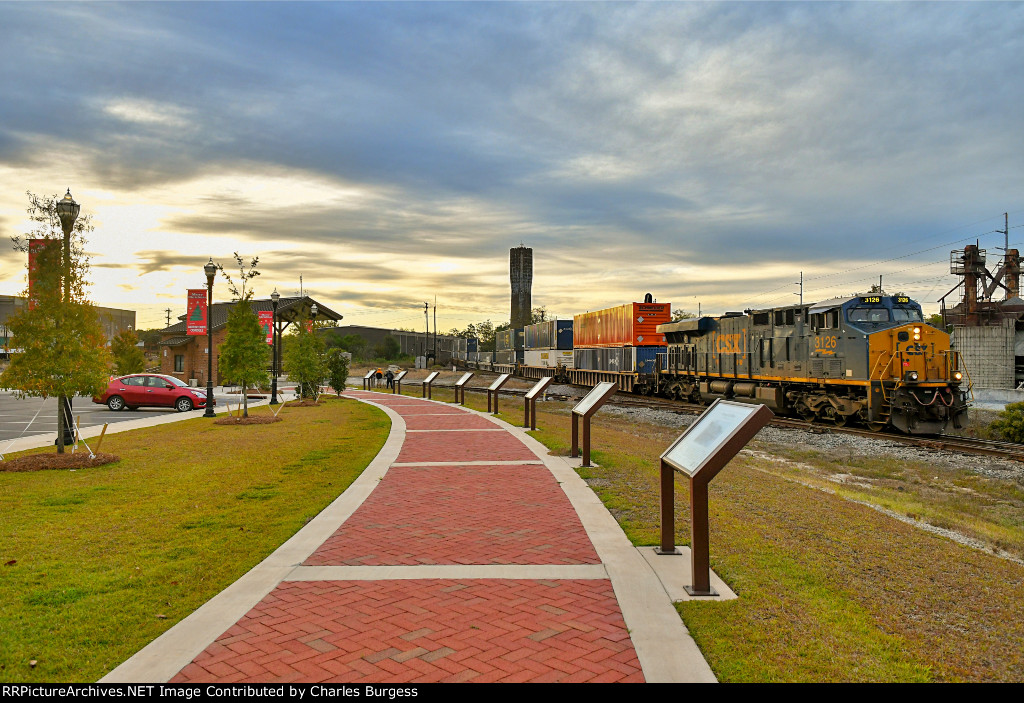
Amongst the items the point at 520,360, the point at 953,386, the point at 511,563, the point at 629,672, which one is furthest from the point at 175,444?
the point at 520,360

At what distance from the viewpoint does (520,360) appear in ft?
187

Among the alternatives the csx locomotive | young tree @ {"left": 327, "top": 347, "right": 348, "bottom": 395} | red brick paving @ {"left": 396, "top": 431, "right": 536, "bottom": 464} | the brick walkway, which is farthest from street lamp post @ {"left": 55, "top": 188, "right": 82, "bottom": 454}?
young tree @ {"left": 327, "top": 347, "right": 348, "bottom": 395}

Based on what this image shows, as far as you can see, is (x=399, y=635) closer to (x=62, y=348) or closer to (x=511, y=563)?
(x=511, y=563)

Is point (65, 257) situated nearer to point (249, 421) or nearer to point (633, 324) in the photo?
point (249, 421)

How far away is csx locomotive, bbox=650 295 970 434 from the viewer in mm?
17672

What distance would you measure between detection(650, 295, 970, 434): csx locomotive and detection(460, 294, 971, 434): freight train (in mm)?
26

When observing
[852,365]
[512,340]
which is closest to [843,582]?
[852,365]

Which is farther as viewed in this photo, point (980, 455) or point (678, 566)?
point (980, 455)

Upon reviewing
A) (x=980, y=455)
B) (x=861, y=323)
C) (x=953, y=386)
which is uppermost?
(x=861, y=323)

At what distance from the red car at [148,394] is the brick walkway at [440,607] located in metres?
20.9

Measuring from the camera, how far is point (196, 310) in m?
42.7

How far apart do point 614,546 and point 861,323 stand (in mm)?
14503

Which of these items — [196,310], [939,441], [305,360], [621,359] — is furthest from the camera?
[196,310]

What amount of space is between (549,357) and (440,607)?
42887mm
